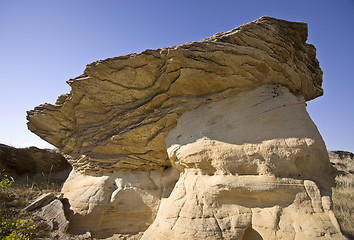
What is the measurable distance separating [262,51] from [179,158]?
2.51m

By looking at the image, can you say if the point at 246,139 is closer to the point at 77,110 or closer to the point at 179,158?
the point at 179,158

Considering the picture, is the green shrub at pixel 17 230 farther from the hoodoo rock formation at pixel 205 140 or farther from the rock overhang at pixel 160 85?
the rock overhang at pixel 160 85

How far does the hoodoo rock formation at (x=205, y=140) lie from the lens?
2.93 meters

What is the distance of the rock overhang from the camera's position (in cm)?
350

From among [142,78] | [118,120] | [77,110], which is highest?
[142,78]

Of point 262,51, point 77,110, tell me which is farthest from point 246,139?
point 77,110

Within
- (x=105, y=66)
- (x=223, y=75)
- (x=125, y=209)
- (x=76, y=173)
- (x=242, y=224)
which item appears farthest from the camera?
(x=76, y=173)

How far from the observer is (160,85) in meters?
4.01

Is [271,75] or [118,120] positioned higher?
[271,75]

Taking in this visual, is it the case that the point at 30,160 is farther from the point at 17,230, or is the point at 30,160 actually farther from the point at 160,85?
the point at 160,85

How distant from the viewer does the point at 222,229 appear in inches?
114

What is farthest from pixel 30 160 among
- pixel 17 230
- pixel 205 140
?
pixel 205 140

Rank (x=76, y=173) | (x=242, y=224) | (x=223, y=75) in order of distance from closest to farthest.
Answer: (x=242, y=224) < (x=223, y=75) < (x=76, y=173)

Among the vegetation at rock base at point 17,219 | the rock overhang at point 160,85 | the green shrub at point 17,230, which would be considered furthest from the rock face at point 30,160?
the green shrub at point 17,230
